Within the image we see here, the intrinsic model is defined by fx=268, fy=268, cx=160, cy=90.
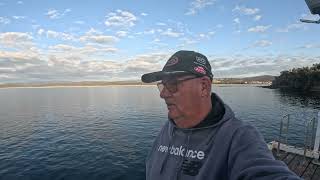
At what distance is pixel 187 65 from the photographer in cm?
279

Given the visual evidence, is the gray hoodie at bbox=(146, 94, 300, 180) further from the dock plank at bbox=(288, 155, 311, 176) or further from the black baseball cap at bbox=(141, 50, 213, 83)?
the dock plank at bbox=(288, 155, 311, 176)

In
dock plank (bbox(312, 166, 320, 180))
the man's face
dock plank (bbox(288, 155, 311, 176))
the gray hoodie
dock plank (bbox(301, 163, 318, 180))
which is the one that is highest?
the man's face

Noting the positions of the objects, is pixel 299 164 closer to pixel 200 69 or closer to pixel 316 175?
pixel 316 175

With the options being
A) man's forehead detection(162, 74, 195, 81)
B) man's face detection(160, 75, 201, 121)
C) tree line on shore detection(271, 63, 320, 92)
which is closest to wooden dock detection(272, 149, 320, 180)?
man's face detection(160, 75, 201, 121)

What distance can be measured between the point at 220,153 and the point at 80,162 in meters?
28.1

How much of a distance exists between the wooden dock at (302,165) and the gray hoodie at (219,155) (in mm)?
11408

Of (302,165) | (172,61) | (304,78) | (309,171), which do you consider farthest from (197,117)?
(304,78)

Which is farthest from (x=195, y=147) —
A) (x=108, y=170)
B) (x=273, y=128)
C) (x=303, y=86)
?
(x=303, y=86)

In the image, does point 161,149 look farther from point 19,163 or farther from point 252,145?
point 19,163

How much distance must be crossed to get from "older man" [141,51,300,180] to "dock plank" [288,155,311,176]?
12151 millimetres

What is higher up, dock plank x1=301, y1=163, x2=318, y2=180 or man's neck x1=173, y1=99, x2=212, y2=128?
man's neck x1=173, y1=99, x2=212, y2=128

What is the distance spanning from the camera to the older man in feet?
7.38

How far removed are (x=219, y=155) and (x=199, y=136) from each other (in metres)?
0.32

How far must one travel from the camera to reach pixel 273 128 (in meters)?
44.7
